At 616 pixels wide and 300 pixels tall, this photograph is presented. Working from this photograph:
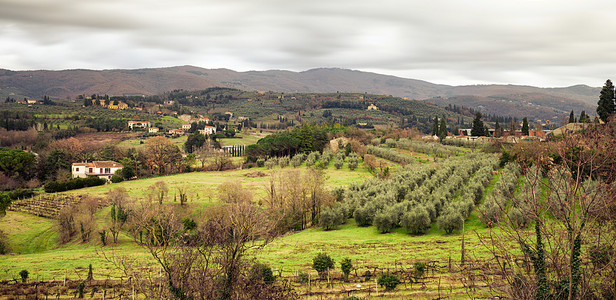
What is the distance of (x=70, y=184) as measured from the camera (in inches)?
2596

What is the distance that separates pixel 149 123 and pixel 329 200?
134 metres

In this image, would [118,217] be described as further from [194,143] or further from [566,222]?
[194,143]

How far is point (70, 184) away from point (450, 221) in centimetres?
6430

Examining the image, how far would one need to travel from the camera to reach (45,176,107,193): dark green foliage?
211ft

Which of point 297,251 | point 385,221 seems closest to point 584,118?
point 385,221

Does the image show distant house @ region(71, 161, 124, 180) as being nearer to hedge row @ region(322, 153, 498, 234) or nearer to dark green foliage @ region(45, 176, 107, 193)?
dark green foliage @ region(45, 176, 107, 193)

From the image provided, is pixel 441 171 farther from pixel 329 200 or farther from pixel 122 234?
pixel 122 234

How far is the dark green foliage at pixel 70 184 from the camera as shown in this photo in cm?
6425

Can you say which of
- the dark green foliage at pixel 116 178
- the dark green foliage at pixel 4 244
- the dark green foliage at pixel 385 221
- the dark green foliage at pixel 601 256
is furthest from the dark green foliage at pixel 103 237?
the dark green foliage at pixel 601 256

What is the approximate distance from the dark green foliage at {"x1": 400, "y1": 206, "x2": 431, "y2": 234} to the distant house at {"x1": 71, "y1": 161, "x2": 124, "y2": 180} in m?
66.5

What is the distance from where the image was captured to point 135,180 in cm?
7456

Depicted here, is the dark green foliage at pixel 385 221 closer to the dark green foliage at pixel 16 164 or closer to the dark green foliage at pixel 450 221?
the dark green foliage at pixel 450 221

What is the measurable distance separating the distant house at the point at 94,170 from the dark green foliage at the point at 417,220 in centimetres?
6650

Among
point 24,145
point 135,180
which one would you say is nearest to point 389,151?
point 135,180
